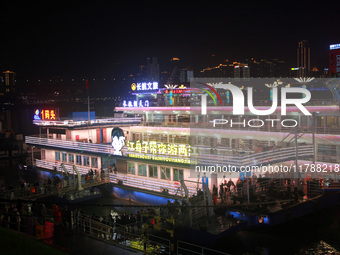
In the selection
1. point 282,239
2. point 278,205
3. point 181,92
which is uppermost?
point 181,92

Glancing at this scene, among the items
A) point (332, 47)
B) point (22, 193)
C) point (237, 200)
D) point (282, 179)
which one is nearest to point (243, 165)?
point (237, 200)

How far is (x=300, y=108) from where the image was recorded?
101 feet

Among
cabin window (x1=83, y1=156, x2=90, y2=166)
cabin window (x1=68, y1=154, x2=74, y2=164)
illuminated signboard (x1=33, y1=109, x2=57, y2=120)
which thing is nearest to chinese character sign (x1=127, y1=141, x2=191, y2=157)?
cabin window (x1=83, y1=156, x2=90, y2=166)

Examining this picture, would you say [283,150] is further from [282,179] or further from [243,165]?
[243,165]

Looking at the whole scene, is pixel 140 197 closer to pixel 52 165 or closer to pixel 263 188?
pixel 263 188

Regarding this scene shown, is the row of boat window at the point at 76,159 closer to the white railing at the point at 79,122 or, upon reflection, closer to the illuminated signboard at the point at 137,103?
the white railing at the point at 79,122

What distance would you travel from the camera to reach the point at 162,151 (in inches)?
1160

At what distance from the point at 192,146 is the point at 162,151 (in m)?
3.06

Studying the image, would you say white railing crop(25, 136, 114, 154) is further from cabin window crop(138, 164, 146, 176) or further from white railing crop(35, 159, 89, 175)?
cabin window crop(138, 164, 146, 176)

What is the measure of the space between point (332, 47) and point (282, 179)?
4887 cm

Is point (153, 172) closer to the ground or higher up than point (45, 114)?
closer to the ground

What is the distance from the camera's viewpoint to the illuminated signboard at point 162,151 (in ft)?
90.2

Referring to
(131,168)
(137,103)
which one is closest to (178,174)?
(131,168)

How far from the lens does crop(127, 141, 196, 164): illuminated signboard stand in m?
27.5
